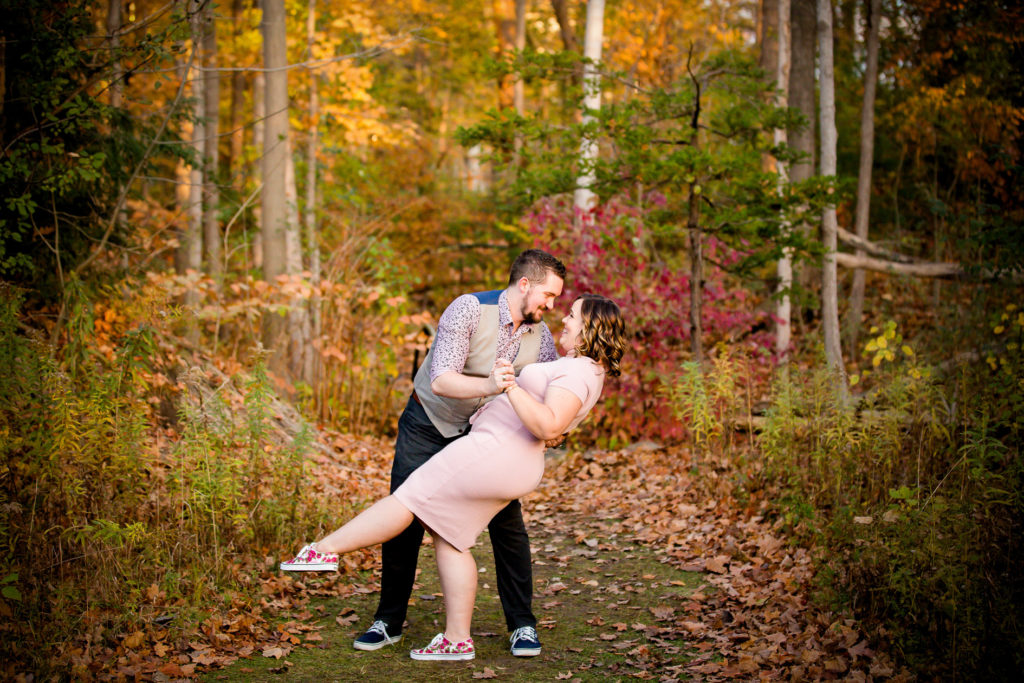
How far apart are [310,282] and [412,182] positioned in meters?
8.48

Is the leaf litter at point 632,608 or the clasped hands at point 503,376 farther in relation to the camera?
the leaf litter at point 632,608

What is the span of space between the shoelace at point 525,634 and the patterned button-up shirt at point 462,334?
4.44 feet

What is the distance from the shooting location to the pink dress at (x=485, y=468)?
11.9ft

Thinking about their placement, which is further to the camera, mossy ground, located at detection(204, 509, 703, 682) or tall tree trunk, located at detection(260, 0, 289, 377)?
tall tree trunk, located at detection(260, 0, 289, 377)

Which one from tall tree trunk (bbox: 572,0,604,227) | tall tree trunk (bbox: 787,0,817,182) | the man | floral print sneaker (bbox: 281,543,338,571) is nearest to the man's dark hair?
the man

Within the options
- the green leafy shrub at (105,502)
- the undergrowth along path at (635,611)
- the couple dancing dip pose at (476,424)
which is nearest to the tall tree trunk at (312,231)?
the undergrowth along path at (635,611)

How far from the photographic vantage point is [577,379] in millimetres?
3623

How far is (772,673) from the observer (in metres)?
3.71

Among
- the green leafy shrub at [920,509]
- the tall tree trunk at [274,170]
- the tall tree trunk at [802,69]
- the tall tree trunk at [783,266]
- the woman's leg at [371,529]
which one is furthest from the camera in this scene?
the tall tree trunk at [802,69]

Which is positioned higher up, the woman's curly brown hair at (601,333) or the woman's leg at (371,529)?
the woman's curly brown hair at (601,333)

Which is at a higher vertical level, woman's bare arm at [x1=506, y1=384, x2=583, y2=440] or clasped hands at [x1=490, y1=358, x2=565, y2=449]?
clasped hands at [x1=490, y1=358, x2=565, y2=449]

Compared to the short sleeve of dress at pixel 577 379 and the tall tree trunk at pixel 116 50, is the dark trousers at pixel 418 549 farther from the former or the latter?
the tall tree trunk at pixel 116 50

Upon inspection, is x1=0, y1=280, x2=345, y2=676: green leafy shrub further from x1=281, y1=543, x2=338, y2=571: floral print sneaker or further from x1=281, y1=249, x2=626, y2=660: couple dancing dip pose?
x1=281, y1=249, x2=626, y2=660: couple dancing dip pose

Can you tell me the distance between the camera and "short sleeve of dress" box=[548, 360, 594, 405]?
3.60m
